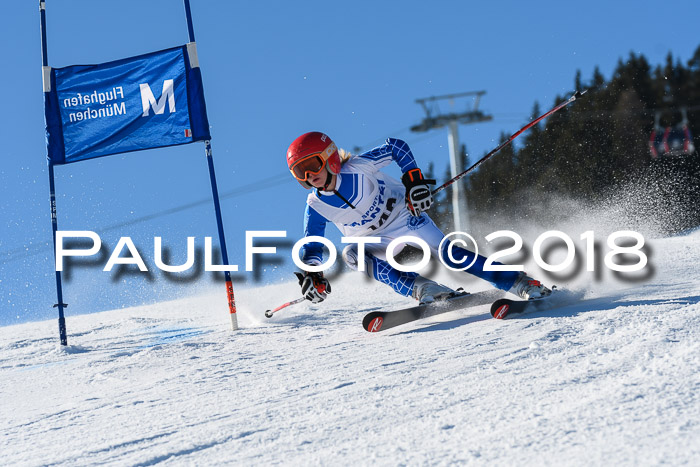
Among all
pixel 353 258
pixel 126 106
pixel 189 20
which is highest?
pixel 189 20

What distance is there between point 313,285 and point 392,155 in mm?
1072

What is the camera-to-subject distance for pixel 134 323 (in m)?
6.88

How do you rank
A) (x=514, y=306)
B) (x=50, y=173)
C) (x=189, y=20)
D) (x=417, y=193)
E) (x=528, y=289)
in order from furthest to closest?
(x=189, y=20)
(x=50, y=173)
(x=417, y=193)
(x=528, y=289)
(x=514, y=306)

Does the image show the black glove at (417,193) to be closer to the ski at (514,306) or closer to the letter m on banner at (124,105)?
the ski at (514,306)

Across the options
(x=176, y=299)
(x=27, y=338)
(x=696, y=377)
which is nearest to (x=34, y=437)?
(x=696, y=377)

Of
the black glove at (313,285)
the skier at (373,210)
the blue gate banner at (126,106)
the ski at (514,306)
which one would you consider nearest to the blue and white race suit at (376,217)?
the skier at (373,210)

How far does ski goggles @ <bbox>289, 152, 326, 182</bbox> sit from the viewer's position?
173 inches

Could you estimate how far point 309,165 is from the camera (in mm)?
4398

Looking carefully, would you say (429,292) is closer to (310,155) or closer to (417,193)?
(417,193)

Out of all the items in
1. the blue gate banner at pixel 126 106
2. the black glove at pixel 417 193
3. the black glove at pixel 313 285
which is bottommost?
the black glove at pixel 313 285

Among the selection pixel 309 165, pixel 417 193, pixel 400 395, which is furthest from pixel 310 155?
pixel 400 395

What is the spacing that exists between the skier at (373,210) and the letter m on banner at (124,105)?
185 centimetres

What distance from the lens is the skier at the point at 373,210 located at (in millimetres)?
4430

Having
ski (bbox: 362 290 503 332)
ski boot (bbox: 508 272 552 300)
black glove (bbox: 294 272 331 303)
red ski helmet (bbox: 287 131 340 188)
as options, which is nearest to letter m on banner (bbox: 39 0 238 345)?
black glove (bbox: 294 272 331 303)
